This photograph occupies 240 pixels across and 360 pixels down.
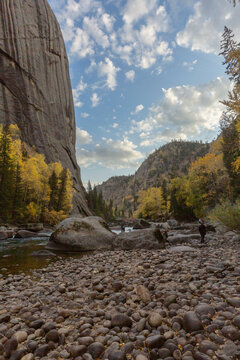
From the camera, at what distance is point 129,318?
293 centimetres

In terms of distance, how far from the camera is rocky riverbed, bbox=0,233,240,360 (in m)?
2.29

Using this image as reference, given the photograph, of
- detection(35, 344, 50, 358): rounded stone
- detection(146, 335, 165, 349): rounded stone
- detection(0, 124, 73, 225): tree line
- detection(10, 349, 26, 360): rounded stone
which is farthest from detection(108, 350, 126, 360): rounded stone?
detection(0, 124, 73, 225): tree line

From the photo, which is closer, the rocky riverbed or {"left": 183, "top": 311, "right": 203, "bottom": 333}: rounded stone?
the rocky riverbed

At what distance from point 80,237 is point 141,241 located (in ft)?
12.6

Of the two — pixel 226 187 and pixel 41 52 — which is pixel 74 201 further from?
pixel 41 52

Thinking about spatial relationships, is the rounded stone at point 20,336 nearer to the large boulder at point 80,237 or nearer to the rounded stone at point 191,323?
the rounded stone at point 191,323

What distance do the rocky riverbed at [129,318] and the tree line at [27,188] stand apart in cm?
2471

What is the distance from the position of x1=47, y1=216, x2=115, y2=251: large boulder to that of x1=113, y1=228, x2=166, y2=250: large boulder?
42.0 inches

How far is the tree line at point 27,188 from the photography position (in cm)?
2611

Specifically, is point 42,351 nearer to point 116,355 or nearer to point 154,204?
point 116,355

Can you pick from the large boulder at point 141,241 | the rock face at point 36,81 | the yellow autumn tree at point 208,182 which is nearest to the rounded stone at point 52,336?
the large boulder at point 141,241

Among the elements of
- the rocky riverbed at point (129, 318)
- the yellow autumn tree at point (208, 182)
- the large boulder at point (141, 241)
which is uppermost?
the yellow autumn tree at point (208, 182)

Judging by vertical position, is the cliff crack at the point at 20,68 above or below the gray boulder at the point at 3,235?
above

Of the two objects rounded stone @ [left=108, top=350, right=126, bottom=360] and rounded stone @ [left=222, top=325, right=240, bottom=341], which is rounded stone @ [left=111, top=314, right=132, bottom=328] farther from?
rounded stone @ [left=222, top=325, right=240, bottom=341]
